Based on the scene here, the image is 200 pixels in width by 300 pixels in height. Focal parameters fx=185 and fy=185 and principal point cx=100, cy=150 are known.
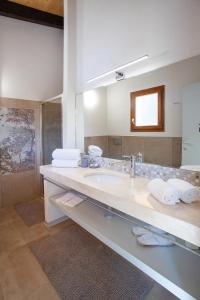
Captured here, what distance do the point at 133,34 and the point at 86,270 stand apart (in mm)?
2270

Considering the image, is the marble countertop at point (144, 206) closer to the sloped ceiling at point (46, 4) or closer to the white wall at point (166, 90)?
the white wall at point (166, 90)

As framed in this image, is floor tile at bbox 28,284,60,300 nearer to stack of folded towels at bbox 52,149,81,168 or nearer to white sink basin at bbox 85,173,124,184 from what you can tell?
white sink basin at bbox 85,173,124,184

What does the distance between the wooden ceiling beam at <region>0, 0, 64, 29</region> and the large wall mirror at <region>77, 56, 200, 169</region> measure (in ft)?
5.55

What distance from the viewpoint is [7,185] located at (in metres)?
3.08

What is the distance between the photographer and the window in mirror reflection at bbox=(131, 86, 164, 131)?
1.65 meters

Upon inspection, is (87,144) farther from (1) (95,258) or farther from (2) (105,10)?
(2) (105,10)

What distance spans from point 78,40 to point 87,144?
1.38 metres

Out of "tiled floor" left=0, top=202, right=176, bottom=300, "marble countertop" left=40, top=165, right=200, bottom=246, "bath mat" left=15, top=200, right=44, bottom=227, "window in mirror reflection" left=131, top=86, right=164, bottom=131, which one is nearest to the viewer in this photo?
"marble countertop" left=40, top=165, right=200, bottom=246

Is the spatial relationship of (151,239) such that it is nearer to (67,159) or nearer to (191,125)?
(191,125)

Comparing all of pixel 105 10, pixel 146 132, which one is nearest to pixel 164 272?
pixel 146 132

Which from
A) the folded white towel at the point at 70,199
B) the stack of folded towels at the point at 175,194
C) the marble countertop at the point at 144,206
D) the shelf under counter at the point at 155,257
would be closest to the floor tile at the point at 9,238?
the folded white towel at the point at 70,199

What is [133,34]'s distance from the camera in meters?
1.76

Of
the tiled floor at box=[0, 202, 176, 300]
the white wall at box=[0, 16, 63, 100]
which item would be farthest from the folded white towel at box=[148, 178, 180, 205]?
the white wall at box=[0, 16, 63, 100]

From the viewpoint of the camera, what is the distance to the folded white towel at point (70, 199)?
2062mm
